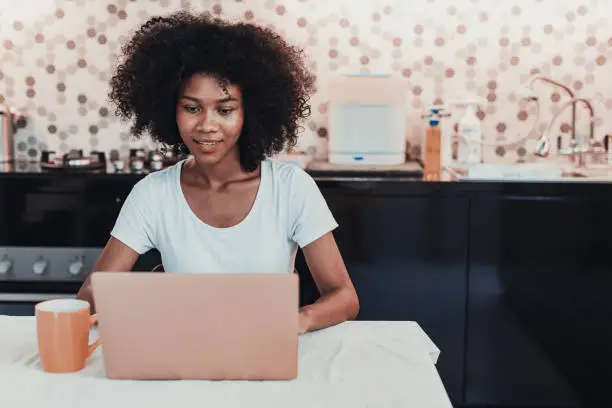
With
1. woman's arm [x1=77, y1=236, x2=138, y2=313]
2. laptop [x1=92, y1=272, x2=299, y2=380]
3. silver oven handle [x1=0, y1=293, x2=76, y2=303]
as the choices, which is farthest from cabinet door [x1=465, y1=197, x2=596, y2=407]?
laptop [x1=92, y1=272, x2=299, y2=380]

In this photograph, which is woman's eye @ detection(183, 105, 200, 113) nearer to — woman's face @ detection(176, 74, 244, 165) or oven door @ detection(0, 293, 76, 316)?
woman's face @ detection(176, 74, 244, 165)

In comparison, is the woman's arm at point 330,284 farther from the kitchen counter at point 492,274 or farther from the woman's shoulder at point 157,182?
the kitchen counter at point 492,274

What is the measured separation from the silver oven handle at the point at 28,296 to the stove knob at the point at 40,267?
78 millimetres

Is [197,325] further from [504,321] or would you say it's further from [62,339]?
[504,321]

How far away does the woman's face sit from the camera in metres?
1.65

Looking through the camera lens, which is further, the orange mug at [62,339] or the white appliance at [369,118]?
the white appliance at [369,118]

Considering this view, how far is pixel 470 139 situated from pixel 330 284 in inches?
50.2

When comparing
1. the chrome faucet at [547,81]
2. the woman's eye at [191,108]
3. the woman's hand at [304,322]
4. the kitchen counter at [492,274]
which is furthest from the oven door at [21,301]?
the chrome faucet at [547,81]

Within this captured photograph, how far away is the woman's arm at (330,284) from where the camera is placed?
1.47 metres

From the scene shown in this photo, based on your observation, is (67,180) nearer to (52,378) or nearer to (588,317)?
(52,378)

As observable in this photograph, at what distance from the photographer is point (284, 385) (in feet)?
3.63

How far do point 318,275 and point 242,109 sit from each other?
402 mm

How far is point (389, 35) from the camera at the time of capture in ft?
9.37

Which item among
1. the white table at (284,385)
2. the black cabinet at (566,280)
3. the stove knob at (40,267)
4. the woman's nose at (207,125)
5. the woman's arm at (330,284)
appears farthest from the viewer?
the stove knob at (40,267)
